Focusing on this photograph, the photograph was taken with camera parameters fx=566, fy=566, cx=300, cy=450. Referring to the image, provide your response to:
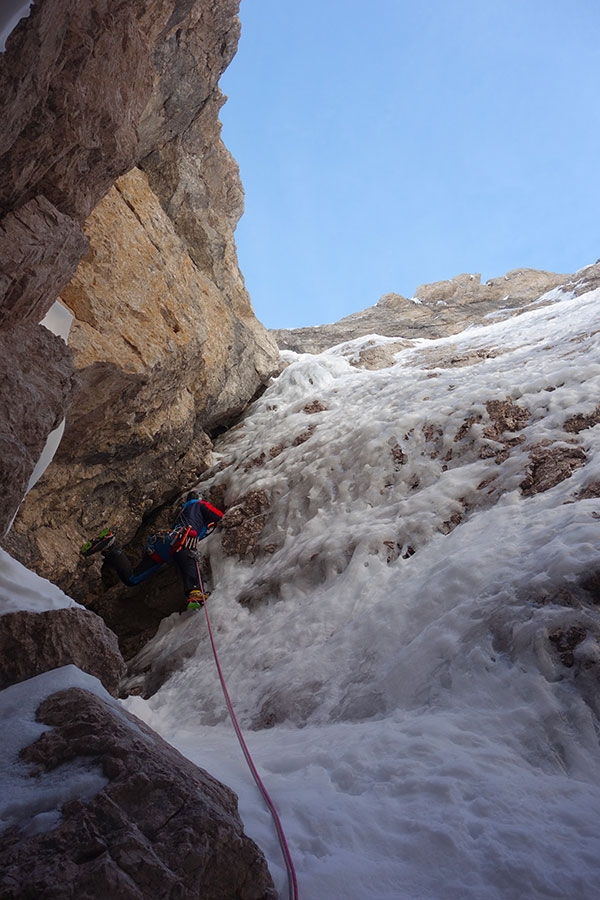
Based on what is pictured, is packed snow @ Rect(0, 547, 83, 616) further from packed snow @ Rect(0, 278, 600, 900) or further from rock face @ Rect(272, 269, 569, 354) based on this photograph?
rock face @ Rect(272, 269, 569, 354)

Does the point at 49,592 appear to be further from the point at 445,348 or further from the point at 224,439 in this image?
the point at 445,348

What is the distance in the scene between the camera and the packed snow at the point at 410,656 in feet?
8.27

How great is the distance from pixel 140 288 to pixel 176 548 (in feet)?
12.0

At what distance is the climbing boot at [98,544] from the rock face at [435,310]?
11.7 metres

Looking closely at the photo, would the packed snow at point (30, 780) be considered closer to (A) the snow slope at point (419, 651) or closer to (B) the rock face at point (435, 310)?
(A) the snow slope at point (419, 651)

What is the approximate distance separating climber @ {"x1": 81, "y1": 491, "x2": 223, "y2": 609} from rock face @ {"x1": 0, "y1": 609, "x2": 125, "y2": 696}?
3.67 metres

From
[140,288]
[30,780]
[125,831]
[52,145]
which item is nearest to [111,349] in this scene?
[140,288]

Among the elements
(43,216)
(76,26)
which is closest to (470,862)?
(43,216)

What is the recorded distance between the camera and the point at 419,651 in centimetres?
427

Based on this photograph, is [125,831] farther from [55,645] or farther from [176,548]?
[176,548]

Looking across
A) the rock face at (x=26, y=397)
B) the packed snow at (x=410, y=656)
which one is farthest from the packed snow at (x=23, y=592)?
the rock face at (x=26, y=397)

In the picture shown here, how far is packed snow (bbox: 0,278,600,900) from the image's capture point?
252 centimetres

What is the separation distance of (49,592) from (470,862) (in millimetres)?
2817

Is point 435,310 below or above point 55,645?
above
